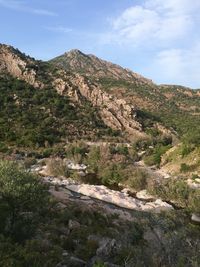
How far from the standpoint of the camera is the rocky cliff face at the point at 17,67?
292ft

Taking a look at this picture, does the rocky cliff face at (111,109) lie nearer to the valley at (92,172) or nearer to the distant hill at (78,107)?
the distant hill at (78,107)

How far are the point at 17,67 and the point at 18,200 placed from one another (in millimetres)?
74487

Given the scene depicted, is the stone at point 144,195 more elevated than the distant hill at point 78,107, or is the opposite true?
the distant hill at point 78,107

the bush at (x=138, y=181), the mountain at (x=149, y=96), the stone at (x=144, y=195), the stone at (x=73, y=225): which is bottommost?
the stone at (x=144, y=195)

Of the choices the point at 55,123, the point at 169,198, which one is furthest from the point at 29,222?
the point at 55,123

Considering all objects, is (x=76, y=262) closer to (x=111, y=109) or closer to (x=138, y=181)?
(x=138, y=181)

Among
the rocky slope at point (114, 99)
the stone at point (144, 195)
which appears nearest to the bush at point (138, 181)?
the stone at point (144, 195)

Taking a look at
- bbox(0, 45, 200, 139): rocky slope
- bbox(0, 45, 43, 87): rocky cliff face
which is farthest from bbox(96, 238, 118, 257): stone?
bbox(0, 45, 43, 87): rocky cliff face

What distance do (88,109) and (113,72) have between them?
3150 inches

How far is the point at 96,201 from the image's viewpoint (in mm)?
34625

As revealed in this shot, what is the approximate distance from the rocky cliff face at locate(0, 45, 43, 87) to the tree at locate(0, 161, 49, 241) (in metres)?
69.4

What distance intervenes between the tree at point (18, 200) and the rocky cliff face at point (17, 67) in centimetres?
6938

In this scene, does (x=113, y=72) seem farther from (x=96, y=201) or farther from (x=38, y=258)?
(x=38, y=258)

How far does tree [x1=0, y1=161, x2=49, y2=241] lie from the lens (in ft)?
60.0
